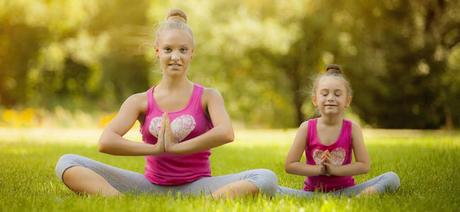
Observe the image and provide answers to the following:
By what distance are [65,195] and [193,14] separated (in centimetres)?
2349

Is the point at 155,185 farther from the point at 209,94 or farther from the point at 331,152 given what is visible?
the point at 331,152

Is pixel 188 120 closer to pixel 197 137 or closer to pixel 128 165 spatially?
pixel 197 137

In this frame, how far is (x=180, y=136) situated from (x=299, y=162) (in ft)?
3.69

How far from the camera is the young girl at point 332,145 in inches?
224

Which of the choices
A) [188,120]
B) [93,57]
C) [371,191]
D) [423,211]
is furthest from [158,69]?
[93,57]

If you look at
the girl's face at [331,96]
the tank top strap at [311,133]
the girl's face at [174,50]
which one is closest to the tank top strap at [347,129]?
the girl's face at [331,96]

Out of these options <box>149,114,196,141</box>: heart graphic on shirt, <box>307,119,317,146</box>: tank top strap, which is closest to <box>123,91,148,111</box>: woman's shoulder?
<box>149,114,196,141</box>: heart graphic on shirt

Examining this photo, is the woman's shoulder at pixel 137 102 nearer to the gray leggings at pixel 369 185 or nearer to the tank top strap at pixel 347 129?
the gray leggings at pixel 369 185

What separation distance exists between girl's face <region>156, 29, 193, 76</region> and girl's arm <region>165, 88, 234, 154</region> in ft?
1.23

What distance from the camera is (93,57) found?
122ft

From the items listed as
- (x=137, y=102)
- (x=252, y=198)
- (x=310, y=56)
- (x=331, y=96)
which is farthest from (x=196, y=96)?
(x=310, y=56)

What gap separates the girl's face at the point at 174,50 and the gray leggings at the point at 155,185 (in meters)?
0.91

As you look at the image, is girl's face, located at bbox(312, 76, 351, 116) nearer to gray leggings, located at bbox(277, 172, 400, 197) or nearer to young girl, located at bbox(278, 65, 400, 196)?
young girl, located at bbox(278, 65, 400, 196)

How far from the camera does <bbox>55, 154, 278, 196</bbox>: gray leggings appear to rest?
5109 millimetres
